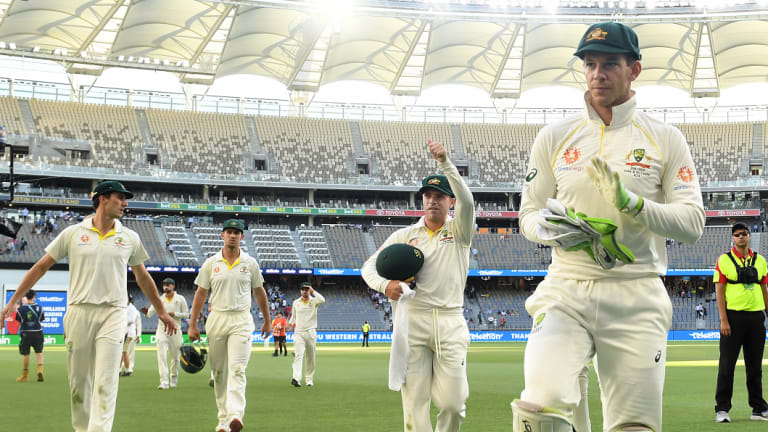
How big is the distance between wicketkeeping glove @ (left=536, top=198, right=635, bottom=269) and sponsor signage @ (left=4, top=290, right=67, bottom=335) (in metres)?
45.8

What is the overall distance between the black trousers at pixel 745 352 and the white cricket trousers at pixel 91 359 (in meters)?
6.95

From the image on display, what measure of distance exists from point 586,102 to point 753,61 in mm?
58844

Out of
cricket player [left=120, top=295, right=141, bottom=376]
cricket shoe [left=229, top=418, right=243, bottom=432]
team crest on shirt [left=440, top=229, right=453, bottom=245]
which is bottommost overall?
cricket player [left=120, top=295, right=141, bottom=376]

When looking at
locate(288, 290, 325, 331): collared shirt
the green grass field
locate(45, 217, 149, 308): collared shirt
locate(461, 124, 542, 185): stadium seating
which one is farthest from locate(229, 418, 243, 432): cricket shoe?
locate(461, 124, 542, 185): stadium seating

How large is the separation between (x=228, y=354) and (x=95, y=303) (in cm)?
262

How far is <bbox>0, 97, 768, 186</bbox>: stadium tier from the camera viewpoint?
5950cm

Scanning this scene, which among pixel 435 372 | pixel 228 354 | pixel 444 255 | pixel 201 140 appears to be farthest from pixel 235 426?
pixel 201 140

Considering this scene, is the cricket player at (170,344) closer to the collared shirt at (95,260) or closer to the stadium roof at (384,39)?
the collared shirt at (95,260)

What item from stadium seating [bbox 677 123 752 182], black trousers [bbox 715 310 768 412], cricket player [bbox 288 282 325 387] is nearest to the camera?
black trousers [bbox 715 310 768 412]

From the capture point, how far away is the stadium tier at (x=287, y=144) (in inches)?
2343

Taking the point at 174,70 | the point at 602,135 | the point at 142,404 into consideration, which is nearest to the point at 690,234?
the point at 602,135

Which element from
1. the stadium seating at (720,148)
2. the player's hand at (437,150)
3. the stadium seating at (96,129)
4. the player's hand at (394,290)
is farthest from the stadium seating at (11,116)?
the player's hand at (437,150)

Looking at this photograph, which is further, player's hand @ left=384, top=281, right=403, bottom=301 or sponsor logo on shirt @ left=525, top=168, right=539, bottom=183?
player's hand @ left=384, top=281, right=403, bottom=301

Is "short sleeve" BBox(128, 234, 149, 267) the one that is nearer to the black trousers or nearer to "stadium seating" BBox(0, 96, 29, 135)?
the black trousers
